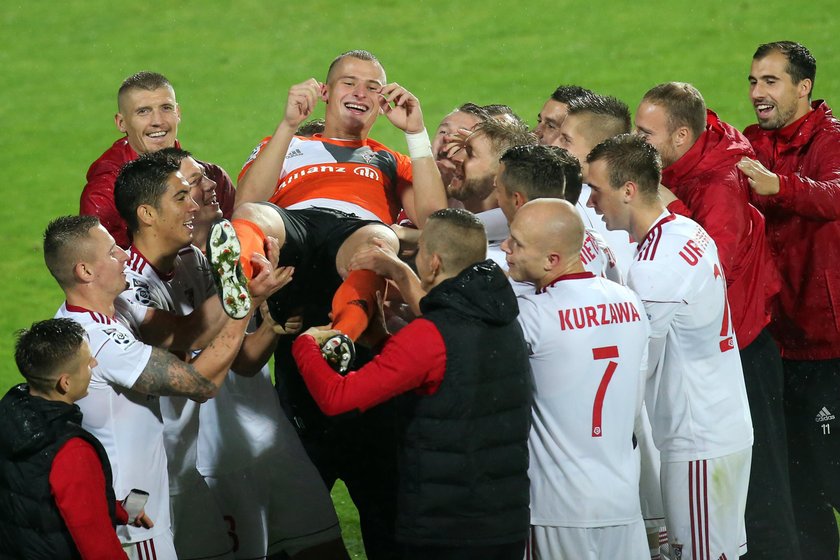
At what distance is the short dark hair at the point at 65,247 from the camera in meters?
4.68

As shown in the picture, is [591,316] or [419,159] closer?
[591,316]

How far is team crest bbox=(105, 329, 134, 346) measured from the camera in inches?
180

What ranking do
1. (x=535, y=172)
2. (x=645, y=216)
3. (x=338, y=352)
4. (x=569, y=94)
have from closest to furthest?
1. (x=338, y=352)
2. (x=535, y=172)
3. (x=645, y=216)
4. (x=569, y=94)

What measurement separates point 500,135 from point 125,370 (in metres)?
2.26

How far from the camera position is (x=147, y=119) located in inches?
264

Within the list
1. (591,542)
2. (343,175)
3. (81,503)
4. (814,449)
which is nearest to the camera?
(81,503)

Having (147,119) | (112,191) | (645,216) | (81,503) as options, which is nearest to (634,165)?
(645,216)

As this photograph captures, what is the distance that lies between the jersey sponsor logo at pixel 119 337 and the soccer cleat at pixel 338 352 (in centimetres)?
76

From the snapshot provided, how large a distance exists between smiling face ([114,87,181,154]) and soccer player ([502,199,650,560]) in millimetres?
2813

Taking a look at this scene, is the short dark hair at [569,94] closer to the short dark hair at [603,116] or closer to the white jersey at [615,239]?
the short dark hair at [603,116]

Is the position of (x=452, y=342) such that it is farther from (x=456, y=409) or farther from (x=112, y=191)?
(x=112, y=191)

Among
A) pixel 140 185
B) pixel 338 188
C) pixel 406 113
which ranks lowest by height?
pixel 140 185

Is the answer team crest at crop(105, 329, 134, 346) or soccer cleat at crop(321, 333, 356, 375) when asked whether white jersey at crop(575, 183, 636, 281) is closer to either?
soccer cleat at crop(321, 333, 356, 375)

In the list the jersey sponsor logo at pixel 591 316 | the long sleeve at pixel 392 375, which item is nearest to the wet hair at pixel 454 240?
the long sleeve at pixel 392 375
